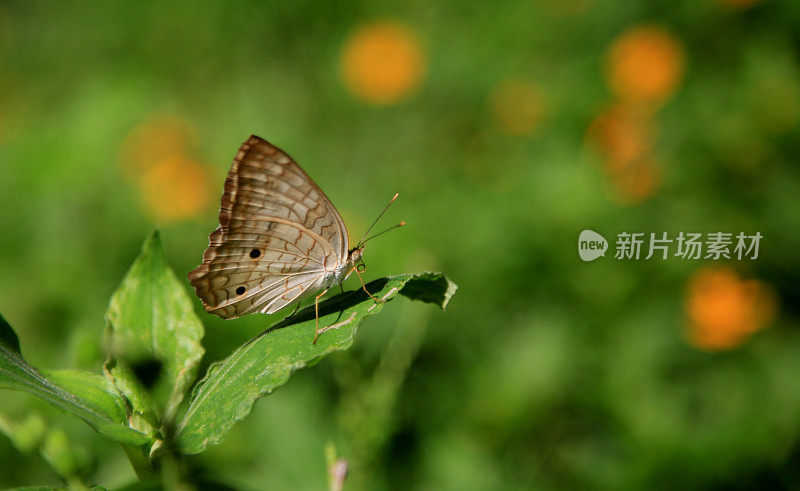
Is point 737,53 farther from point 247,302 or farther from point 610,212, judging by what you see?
point 247,302

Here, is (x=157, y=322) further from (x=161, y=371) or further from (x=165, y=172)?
(x=165, y=172)

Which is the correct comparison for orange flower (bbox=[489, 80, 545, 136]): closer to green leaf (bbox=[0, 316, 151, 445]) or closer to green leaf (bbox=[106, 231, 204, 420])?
green leaf (bbox=[106, 231, 204, 420])

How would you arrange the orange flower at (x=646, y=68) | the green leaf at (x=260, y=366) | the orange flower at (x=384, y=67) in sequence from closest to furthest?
the green leaf at (x=260, y=366) → the orange flower at (x=646, y=68) → the orange flower at (x=384, y=67)

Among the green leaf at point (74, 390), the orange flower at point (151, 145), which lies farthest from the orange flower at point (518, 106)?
the green leaf at point (74, 390)

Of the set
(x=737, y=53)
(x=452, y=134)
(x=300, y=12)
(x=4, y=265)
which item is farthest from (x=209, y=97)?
(x=737, y=53)

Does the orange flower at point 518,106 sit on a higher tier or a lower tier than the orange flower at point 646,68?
lower

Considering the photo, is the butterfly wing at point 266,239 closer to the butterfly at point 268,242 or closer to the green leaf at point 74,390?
the butterfly at point 268,242
